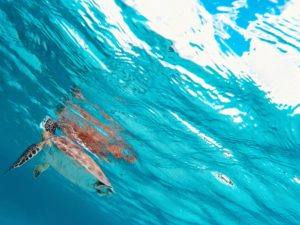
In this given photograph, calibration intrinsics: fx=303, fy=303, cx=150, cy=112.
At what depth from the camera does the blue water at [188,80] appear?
9.02 metres

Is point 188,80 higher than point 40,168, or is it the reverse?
point 188,80

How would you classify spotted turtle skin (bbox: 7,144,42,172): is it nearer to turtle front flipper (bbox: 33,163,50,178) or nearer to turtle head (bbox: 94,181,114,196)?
turtle front flipper (bbox: 33,163,50,178)

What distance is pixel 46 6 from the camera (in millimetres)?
11656

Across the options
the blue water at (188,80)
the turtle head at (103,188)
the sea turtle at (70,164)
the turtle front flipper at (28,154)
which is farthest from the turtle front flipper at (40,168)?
the blue water at (188,80)

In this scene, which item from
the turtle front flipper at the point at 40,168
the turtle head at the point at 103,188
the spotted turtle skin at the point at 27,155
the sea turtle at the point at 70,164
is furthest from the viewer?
the turtle front flipper at the point at 40,168

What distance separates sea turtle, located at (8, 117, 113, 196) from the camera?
7520 millimetres

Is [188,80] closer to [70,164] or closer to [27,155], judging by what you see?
[70,164]

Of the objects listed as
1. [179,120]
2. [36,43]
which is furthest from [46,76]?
[179,120]

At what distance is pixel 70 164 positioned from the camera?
8188mm

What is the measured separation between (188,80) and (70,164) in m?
5.51

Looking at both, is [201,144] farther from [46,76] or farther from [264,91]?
[46,76]

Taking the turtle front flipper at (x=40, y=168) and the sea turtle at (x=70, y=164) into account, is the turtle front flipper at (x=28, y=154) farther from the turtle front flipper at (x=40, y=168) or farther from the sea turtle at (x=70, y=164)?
the turtle front flipper at (x=40, y=168)

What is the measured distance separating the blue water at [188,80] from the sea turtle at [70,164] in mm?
4688

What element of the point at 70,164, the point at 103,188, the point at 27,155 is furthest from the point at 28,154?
the point at 103,188
